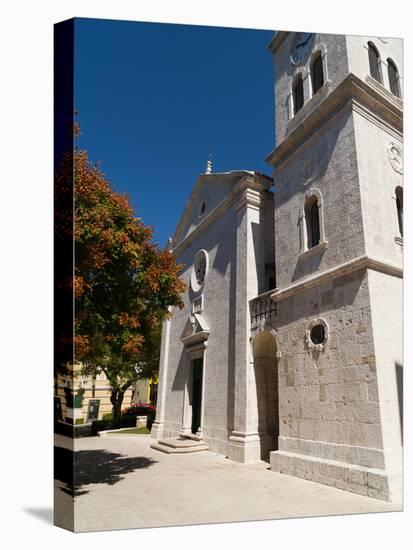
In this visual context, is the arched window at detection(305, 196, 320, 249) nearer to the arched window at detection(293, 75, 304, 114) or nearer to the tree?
the arched window at detection(293, 75, 304, 114)

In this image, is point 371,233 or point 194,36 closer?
point 194,36

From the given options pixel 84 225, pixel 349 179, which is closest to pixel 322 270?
pixel 349 179

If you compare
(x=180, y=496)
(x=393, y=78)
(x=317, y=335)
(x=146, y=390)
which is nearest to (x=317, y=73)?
(x=393, y=78)

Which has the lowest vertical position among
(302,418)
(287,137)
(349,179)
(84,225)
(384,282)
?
(302,418)

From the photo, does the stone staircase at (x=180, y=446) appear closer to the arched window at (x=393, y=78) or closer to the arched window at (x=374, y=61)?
the arched window at (x=393, y=78)

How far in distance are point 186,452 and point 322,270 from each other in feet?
24.0

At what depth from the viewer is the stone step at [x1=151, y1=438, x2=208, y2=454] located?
1269 cm

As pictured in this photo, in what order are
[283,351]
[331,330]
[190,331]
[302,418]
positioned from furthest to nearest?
[190,331], [283,351], [302,418], [331,330]

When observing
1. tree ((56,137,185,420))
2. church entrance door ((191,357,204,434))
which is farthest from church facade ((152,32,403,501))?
tree ((56,137,185,420))

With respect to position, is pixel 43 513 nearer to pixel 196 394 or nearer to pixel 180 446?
pixel 180 446

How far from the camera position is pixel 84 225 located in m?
6.76

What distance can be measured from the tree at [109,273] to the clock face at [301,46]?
21.3 ft

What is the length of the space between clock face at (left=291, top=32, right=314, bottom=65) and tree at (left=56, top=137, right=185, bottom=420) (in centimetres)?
648

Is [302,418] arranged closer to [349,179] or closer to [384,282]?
[384,282]
